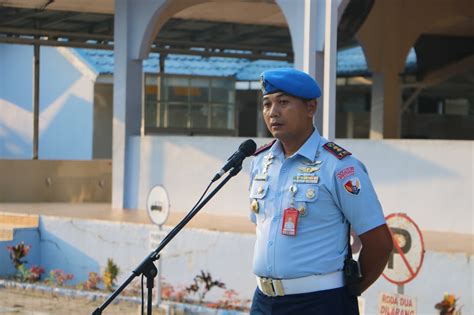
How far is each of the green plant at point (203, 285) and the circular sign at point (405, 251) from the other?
3.47 m

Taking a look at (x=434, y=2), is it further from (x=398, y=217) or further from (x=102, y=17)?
(x=398, y=217)

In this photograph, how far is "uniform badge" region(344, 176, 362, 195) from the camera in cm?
396

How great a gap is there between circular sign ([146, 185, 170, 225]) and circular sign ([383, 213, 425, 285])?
3665mm

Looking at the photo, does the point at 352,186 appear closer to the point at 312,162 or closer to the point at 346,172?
the point at 346,172

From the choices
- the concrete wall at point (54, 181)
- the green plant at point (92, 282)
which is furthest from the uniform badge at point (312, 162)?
the concrete wall at point (54, 181)

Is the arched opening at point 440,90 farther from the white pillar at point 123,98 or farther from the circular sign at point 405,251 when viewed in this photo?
the circular sign at point 405,251

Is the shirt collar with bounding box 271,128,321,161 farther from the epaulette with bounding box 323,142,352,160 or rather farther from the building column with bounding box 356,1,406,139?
the building column with bounding box 356,1,406,139

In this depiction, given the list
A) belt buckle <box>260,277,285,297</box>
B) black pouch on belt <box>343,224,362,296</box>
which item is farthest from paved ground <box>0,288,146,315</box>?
black pouch on belt <box>343,224,362,296</box>

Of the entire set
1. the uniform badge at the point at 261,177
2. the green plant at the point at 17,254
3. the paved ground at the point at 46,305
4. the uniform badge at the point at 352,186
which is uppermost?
the uniform badge at the point at 261,177

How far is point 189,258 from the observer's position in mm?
12203

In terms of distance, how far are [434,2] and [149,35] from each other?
23.5 ft

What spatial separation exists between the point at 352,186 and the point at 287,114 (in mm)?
379

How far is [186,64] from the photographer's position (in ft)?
103

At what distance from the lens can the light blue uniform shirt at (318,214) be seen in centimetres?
398
